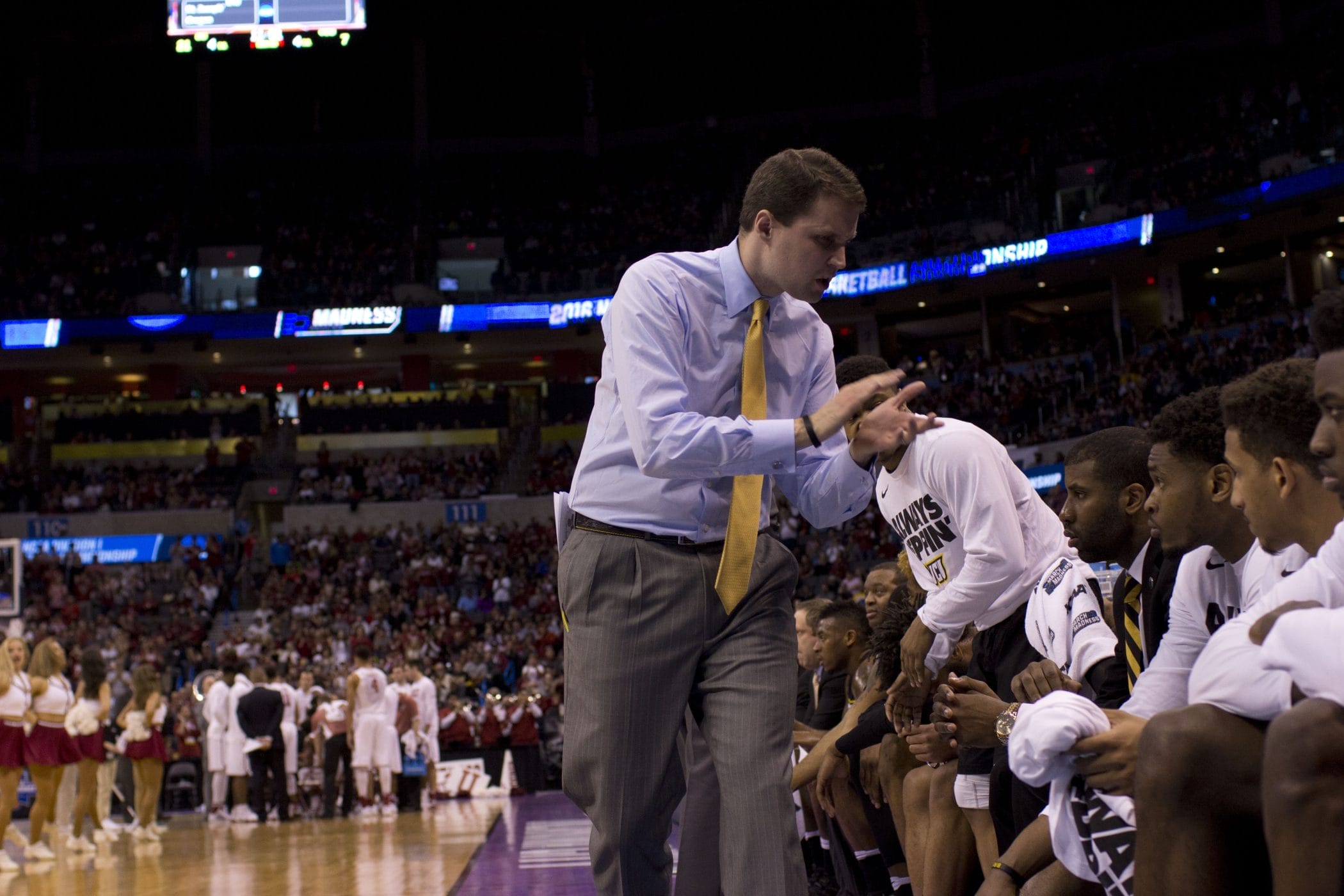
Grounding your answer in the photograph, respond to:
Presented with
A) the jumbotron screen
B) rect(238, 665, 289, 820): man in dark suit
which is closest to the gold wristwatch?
rect(238, 665, 289, 820): man in dark suit

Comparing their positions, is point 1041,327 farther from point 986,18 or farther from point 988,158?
point 986,18

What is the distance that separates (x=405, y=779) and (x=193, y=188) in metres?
24.6

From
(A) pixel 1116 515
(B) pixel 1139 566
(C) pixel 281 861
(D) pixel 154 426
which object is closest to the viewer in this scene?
(B) pixel 1139 566

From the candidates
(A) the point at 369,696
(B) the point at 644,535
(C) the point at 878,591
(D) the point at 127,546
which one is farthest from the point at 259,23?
(B) the point at 644,535

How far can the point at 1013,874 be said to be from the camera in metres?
3.45

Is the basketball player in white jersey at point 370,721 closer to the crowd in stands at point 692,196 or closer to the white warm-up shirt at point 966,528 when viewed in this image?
the white warm-up shirt at point 966,528

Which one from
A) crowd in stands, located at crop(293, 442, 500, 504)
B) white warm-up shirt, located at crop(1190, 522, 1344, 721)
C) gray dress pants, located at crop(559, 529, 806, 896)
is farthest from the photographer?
crowd in stands, located at crop(293, 442, 500, 504)

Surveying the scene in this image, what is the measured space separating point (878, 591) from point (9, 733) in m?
7.46

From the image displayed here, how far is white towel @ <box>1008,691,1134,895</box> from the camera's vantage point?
2.43 meters

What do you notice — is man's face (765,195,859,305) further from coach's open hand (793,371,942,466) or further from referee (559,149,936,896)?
coach's open hand (793,371,942,466)

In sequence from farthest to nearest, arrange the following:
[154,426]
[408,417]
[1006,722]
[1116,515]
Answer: [408,417] < [154,426] < [1116,515] < [1006,722]

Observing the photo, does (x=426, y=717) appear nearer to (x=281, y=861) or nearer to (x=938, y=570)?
(x=281, y=861)

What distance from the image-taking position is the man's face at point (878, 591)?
17.6 feet

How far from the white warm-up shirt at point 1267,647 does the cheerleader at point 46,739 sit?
9944 mm
